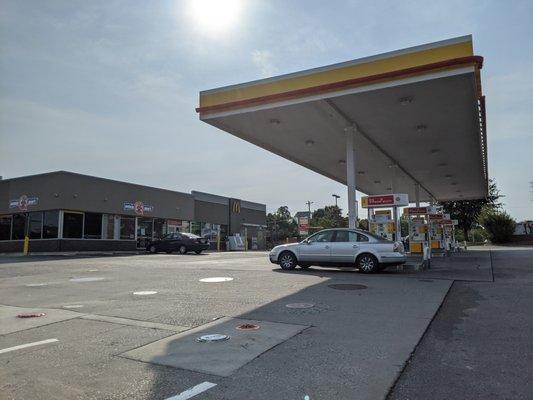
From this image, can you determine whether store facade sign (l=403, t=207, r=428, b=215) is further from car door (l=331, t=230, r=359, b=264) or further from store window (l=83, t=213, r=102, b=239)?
store window (l=83, t=213, r=102, b=239)

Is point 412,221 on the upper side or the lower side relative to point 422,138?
lower

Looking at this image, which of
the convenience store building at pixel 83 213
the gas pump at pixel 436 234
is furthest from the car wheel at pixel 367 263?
the convenience store building at pixel 83 213

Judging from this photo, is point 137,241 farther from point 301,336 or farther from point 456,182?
point 301,336

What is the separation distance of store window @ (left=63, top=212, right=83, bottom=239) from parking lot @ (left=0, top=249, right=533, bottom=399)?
19118 mm

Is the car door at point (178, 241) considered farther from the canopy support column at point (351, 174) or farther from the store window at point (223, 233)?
the canopy support column at point (351, 174)

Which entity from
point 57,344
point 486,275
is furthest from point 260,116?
point 57,344

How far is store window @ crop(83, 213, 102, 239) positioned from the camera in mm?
30766

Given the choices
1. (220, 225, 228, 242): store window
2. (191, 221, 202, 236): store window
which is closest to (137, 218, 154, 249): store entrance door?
(191, 221, 202, 236): store window

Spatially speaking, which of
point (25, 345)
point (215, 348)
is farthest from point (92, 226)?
point (215, 348)

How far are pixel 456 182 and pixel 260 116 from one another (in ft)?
76.6

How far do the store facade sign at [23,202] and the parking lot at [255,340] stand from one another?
69.5 ft

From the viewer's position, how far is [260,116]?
1714cm

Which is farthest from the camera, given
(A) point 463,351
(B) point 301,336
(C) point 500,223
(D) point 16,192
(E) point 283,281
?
(C) point 500,223

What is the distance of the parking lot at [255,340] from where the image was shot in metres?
4.46
